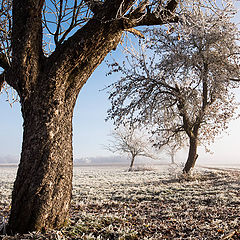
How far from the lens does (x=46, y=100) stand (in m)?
3.71

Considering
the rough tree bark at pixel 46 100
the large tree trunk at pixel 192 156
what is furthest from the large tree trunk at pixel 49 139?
the large tree trunk at pixel 192 156

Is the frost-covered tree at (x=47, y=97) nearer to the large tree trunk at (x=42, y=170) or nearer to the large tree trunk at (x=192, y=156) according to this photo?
the large tree trunk at (x=42, y=170)

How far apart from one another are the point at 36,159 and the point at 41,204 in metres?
0.79

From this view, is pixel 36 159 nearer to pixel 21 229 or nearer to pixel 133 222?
pixel 21 229

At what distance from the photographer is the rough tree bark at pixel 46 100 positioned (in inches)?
→ 136

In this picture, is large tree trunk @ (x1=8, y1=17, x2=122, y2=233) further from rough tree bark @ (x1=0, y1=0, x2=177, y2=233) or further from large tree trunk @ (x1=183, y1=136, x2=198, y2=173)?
large tree trunk @ (x1=183, y1=136, x2=198, y2=173)

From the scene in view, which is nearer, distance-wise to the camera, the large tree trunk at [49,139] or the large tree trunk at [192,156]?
the large tree trunk at [49,139]

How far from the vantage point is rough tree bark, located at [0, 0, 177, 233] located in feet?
11.3

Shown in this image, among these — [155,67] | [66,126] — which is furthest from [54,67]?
[155,67]

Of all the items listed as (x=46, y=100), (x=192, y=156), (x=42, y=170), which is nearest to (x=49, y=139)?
(x=42, y=170)

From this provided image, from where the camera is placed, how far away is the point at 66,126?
389cm

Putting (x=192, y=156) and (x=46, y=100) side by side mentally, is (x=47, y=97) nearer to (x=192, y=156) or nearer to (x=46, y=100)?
(x=46, y=100)

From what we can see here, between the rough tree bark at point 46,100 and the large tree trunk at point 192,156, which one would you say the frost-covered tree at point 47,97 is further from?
the large tree trunk at point 192,156

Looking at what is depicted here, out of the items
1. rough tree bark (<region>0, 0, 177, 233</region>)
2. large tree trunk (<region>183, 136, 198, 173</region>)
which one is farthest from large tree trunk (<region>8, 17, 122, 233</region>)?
large tree trunk (<region>183, 136, 198, 173</region>)
